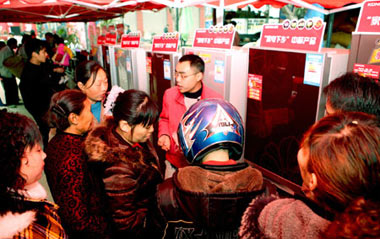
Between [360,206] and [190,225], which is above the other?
[360,206]

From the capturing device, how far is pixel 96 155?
1.44 m

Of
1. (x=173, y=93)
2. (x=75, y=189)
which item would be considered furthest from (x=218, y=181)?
(x=173, y=93)

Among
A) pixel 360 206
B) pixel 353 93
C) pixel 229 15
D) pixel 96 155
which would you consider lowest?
pixel 96 155

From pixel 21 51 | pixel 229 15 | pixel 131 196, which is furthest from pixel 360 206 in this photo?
pixel 229 15

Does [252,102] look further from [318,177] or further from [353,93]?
[318,177]

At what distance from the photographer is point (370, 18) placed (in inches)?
82.8

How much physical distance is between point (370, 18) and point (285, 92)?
0.94 metres

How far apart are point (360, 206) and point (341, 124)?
237 mm

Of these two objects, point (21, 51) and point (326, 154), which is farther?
point (21, 51)

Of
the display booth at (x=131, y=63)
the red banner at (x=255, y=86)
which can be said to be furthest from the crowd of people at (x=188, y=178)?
the display booth at (x=131, y=63)

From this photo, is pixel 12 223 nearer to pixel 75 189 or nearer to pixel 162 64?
pixel 75 189

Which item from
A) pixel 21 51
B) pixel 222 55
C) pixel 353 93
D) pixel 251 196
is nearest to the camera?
pixel 251 196

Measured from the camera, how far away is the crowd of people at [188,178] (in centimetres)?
75

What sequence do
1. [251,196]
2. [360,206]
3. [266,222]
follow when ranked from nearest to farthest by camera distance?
[360,206] < [266,222] < [251,196]
